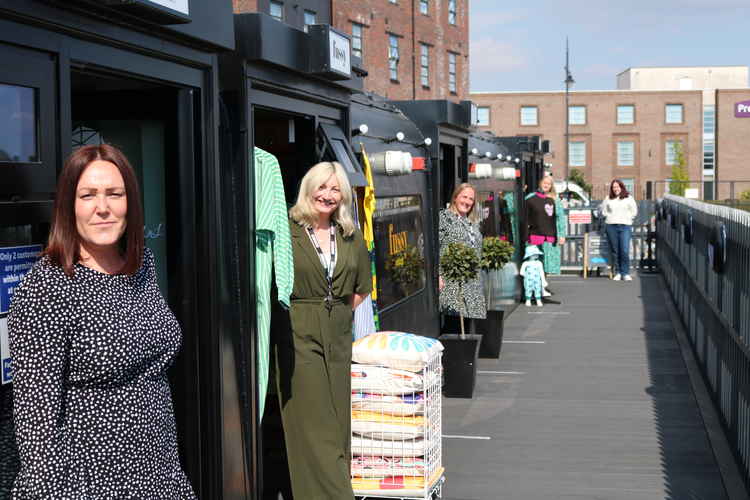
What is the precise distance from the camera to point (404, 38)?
143ft

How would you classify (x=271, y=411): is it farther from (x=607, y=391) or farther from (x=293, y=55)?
(x=607, y=391)

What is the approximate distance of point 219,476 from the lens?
4.61 meters

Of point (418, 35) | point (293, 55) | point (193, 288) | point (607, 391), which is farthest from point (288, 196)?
point (418, 35)

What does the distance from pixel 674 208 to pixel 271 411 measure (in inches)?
489

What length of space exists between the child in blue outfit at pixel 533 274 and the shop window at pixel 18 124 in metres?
13.0

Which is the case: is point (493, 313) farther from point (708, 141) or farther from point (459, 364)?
point (708, 141)

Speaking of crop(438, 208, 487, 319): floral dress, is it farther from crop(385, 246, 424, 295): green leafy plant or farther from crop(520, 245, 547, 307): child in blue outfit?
crop(520, 245, 547, 307): child in blue outfit

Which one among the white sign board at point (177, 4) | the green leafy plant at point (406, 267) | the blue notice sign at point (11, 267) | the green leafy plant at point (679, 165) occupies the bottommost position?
the green leafy plant at point (406, 267)

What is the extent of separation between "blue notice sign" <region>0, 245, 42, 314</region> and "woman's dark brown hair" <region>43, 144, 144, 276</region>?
397 mm

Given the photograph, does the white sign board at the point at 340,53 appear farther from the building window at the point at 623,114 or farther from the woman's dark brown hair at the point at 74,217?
the building window at the point at 623,114

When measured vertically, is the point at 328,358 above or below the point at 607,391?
above

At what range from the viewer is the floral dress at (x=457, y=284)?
9.71 m

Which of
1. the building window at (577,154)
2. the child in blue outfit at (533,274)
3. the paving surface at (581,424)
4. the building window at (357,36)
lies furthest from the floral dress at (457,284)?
the building window at (577,154)

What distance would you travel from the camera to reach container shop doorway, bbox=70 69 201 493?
14.5 ft
